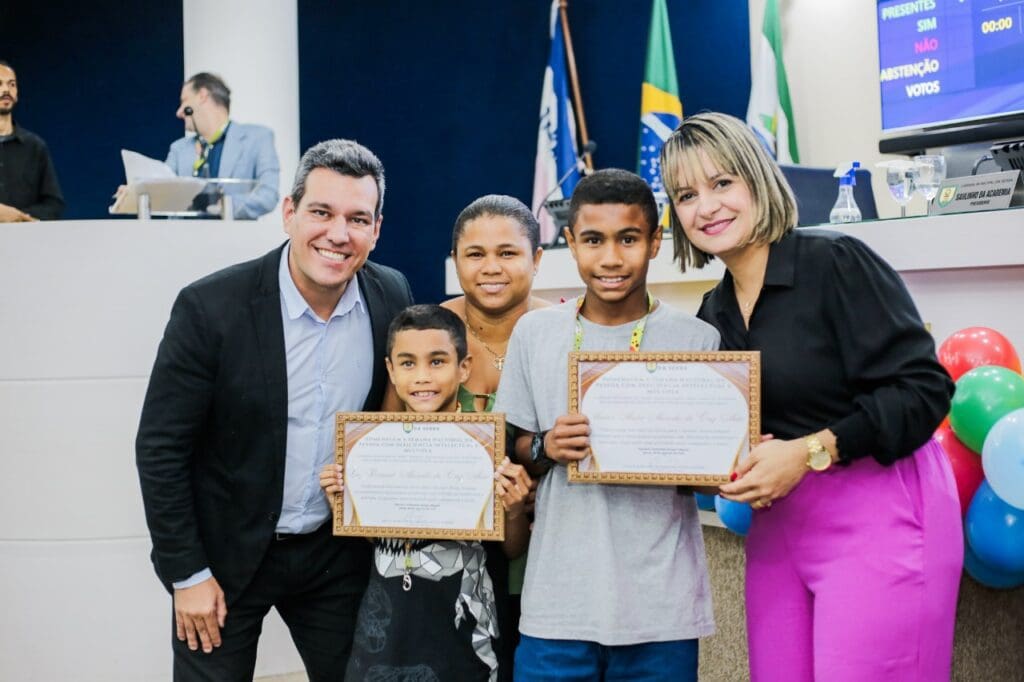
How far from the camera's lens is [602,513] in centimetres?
192

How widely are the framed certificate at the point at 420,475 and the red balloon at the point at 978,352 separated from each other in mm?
1307

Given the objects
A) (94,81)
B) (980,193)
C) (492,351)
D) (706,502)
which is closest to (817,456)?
(492,351)

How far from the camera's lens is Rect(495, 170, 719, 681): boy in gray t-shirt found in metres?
1.87

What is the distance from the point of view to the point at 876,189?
592cm

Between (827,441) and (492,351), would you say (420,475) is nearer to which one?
(492,351)

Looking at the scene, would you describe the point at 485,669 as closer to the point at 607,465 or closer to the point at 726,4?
the point at 607,465

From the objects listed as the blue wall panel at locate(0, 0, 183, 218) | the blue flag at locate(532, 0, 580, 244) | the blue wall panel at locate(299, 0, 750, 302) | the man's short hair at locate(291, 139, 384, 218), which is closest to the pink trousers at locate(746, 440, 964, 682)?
the man's short hair at locate(291, 139, 384, 218)

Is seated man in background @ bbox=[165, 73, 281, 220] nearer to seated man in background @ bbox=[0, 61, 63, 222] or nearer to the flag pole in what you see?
seated man in background @ bbox=[0, 61, 63, 222]

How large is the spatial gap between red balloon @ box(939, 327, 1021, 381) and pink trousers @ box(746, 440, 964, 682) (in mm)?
870

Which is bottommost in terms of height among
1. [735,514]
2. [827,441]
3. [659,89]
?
[735,514]

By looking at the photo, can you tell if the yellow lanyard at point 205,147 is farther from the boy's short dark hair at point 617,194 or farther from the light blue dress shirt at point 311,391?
the boy's short dark hair at point 617,194

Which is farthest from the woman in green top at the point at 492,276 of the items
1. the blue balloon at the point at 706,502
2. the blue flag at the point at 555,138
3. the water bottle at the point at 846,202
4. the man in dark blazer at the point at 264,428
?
the blue flag at the point at 555,138

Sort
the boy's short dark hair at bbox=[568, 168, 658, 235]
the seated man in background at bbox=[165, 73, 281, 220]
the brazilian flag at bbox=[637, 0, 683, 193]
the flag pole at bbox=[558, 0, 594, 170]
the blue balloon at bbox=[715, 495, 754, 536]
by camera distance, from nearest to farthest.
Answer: the boy's short dark hair at bbox=[568, 168, 658, 235]
the blue balloon at bbox=[715, 495, 754, 536]
the seated man in background at bbox=[165, 73, 281, 220]
the brazilian flag at bbox=[637, 0, 683, 193]
the flag pole at bbox=[558, 0, 594, 170]

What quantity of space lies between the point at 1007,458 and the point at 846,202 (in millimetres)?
1293
